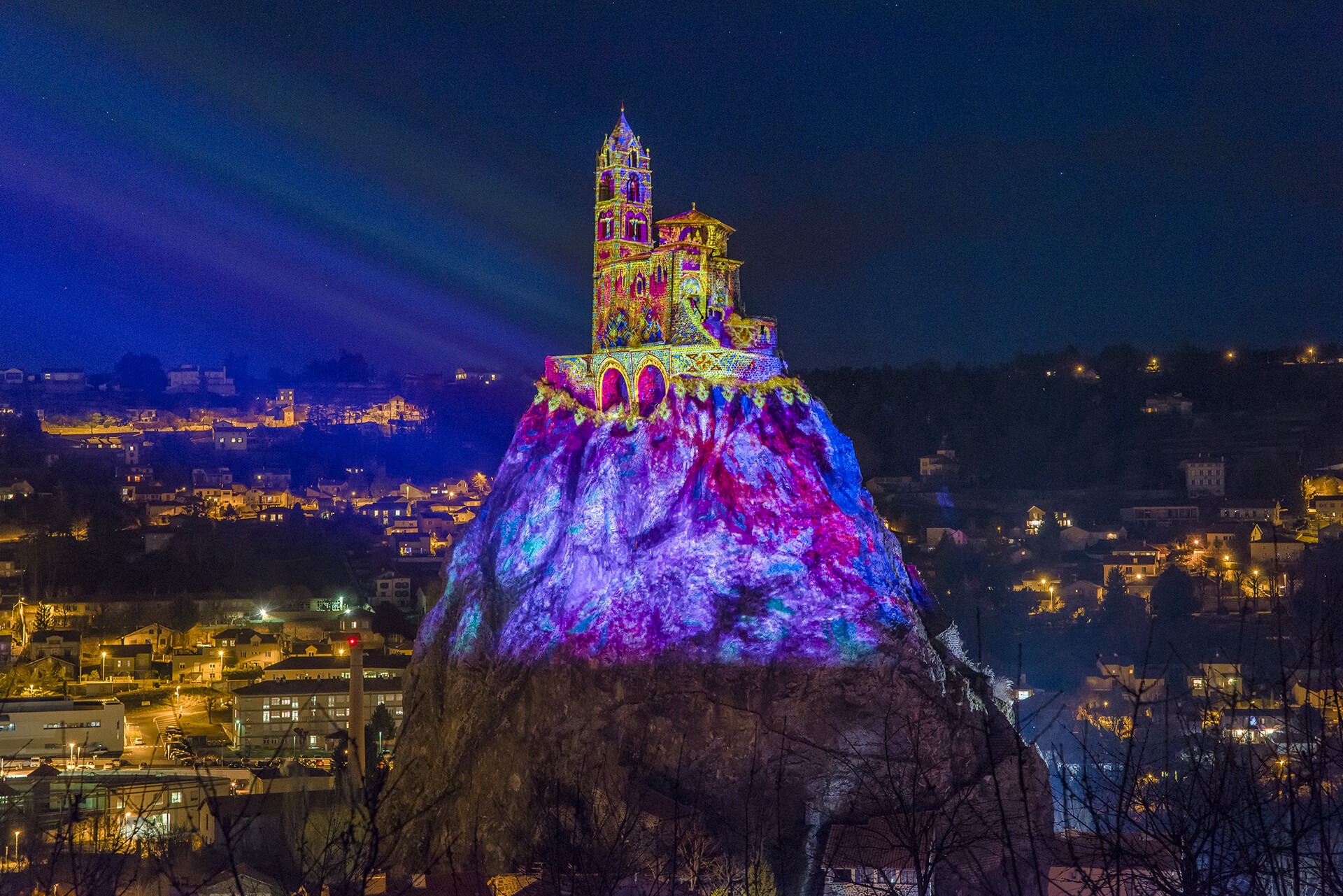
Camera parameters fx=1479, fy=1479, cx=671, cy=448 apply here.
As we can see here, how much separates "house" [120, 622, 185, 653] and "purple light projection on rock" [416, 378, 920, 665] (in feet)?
72.6

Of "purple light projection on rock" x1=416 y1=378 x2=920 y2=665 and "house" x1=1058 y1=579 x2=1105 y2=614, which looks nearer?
"purple light projection on rock" x1=416 y1=378 x2=920 y2=665

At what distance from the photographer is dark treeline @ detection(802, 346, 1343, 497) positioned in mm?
74562

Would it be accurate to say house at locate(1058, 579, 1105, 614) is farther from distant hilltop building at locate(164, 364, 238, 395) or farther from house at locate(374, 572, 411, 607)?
distant hilltop building at locate(164, 364, 238, 395)

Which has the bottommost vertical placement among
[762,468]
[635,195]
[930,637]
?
[930,637]

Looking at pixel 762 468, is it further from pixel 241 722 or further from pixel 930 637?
pixel 241 722

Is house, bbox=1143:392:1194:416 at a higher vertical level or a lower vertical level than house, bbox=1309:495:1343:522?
higher

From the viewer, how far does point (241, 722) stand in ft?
133

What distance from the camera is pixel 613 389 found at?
35656 mm

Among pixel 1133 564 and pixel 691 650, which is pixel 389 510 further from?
pixel 691 650

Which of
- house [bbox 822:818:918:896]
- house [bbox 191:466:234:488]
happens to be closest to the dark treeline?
house [bbox 191:466:234:488]

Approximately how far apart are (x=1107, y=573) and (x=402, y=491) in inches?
1913

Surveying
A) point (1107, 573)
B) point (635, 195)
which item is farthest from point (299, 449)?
point (635, 195)

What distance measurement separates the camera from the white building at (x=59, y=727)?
38.3 metres

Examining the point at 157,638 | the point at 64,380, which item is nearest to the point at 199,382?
the point at 64,380
